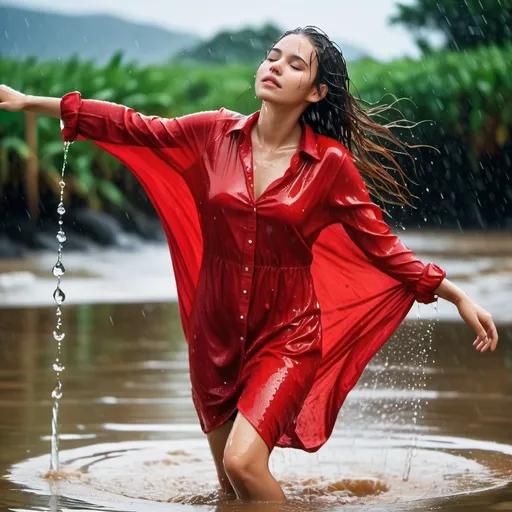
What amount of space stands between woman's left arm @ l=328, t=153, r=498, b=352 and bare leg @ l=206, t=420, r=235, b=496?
0.92m

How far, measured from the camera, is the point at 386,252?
216 inches

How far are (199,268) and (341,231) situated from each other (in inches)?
26.4

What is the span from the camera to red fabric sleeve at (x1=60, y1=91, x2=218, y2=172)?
549 centimetres

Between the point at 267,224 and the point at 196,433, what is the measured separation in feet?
8.13

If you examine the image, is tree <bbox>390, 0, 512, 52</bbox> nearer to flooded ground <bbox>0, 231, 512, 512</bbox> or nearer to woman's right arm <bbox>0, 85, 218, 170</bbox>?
flooded ground <bbox>0, 231, 512, 512</bbox>

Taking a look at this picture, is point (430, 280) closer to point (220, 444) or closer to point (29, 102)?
point (220, 444)

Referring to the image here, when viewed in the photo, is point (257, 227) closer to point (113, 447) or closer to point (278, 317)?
point (278, 317)

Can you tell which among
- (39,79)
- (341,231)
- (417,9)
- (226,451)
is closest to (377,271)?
(341,231)

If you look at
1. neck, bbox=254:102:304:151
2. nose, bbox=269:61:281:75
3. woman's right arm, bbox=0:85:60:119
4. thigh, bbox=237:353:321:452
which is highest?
nose, bbox=269:61:281:75

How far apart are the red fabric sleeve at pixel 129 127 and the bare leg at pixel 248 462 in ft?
3.72

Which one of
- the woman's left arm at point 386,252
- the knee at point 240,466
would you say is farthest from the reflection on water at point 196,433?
the woman's left arm at point 386,252

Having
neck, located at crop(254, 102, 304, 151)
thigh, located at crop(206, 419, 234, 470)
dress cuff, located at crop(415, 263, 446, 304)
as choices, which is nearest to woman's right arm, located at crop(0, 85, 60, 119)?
neck, located at crop(254, 102, 304, 151)

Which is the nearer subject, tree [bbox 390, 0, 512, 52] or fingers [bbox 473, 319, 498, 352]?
fingers [bbox 473, 319, 498, 352]

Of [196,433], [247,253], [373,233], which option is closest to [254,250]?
[247,253]
